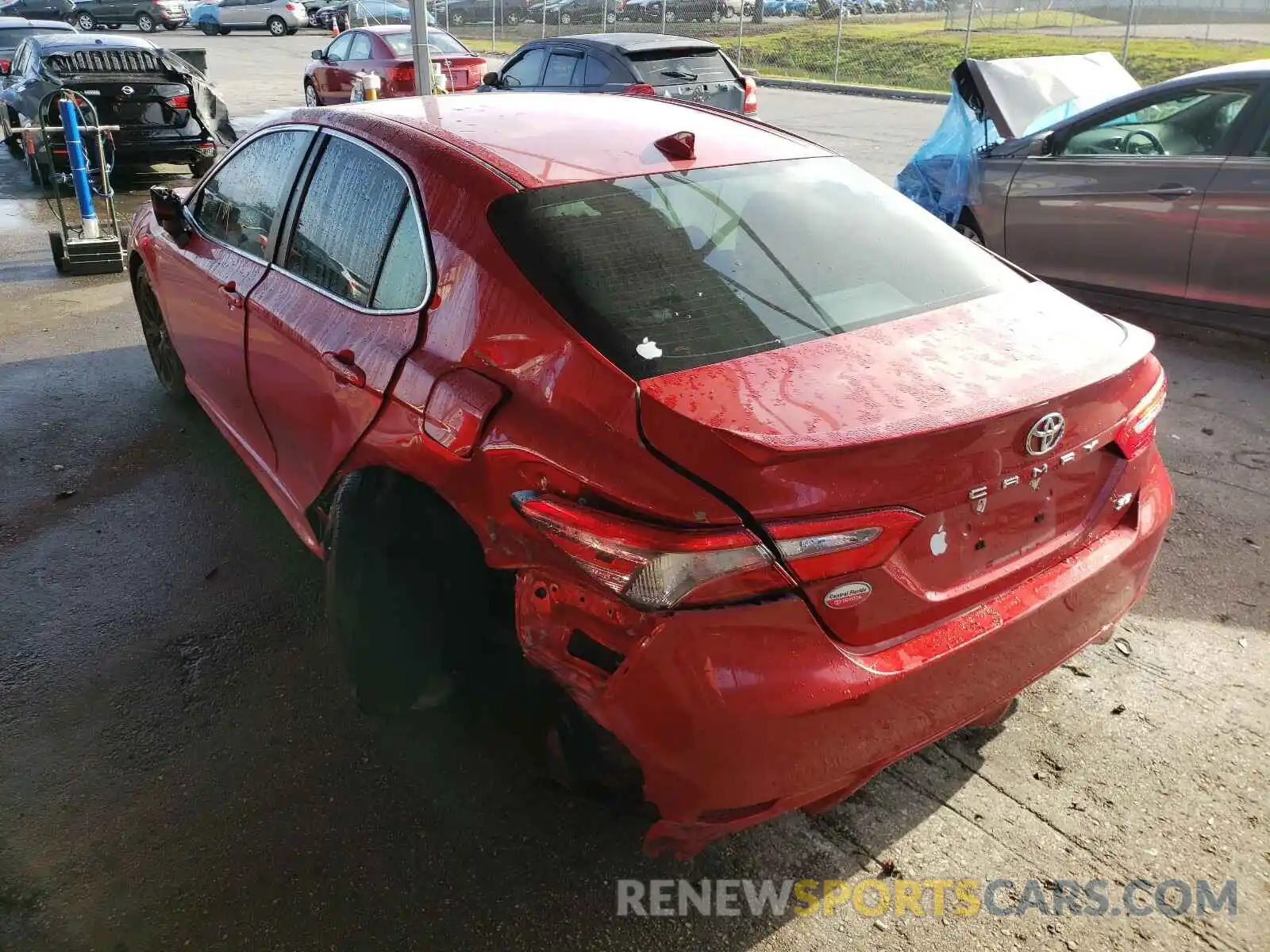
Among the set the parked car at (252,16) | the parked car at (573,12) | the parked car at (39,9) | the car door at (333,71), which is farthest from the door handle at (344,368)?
the parked car at (252,16)

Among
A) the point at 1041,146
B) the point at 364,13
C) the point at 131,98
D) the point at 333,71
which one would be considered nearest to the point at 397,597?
the point at 1041,146

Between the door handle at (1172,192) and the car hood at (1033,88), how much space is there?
1.40m

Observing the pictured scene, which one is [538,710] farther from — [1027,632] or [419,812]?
[1027,632]

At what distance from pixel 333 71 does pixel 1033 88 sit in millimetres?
11525

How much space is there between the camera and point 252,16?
115 feet

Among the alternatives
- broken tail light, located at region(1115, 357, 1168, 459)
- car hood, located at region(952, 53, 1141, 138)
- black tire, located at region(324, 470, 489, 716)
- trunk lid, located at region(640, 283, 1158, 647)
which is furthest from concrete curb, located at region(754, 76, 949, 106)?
black tire, located at region(324, 470, 489, 716)

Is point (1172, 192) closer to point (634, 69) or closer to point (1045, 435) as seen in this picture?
point (1045, 435)

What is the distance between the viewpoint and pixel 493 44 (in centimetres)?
3341

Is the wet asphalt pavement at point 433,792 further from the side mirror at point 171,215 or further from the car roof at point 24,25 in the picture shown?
the car roof at point 24,25

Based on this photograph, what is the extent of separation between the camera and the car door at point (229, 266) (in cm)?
362

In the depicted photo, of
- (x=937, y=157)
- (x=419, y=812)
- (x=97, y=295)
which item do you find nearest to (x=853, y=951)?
(x=419, y=812)

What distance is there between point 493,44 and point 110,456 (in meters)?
31.9

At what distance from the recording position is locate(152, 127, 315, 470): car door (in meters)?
3.62

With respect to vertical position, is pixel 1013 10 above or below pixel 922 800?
above
